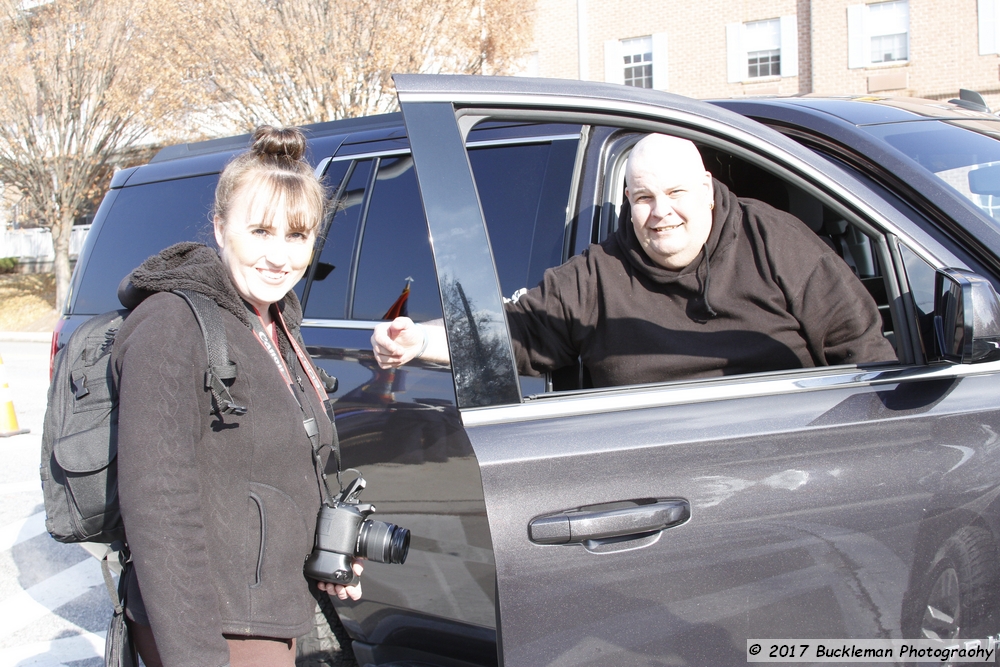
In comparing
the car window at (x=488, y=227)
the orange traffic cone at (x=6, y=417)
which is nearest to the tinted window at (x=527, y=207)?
the car window at (x=488, y=227)

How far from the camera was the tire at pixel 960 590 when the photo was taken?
152cm

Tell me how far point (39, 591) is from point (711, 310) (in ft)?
12.1

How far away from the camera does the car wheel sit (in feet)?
5.01

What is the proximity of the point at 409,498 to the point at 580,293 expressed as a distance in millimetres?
705

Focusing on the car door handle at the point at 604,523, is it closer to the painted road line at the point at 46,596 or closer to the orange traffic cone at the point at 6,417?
the painted road line at the point at 46,596

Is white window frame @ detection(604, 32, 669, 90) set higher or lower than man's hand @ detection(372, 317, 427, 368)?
higher

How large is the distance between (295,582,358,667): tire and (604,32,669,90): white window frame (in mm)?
17067

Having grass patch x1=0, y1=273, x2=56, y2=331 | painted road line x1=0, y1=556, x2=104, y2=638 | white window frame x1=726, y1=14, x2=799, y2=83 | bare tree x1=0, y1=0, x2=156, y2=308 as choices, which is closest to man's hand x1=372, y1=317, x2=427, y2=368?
A: painted road line x1=0, y1=556, x2=104, y2=638

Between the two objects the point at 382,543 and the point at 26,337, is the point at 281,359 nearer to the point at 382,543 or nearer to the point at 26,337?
the point at 382,543

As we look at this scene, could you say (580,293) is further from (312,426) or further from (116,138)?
(116,138)

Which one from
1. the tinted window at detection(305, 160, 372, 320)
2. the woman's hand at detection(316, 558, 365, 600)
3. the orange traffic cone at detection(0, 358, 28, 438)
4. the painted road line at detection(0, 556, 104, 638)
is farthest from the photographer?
the orange traffic cone at detection(0, 358, 28, 438)

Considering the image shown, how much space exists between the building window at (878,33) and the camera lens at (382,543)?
58.8 feet

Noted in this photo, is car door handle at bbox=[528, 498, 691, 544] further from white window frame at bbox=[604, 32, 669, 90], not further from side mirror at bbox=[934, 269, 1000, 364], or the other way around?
white window frame at bbox=[604, 32, 669, 90]

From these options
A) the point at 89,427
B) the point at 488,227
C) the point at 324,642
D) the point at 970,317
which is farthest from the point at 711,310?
the point at 324,642
